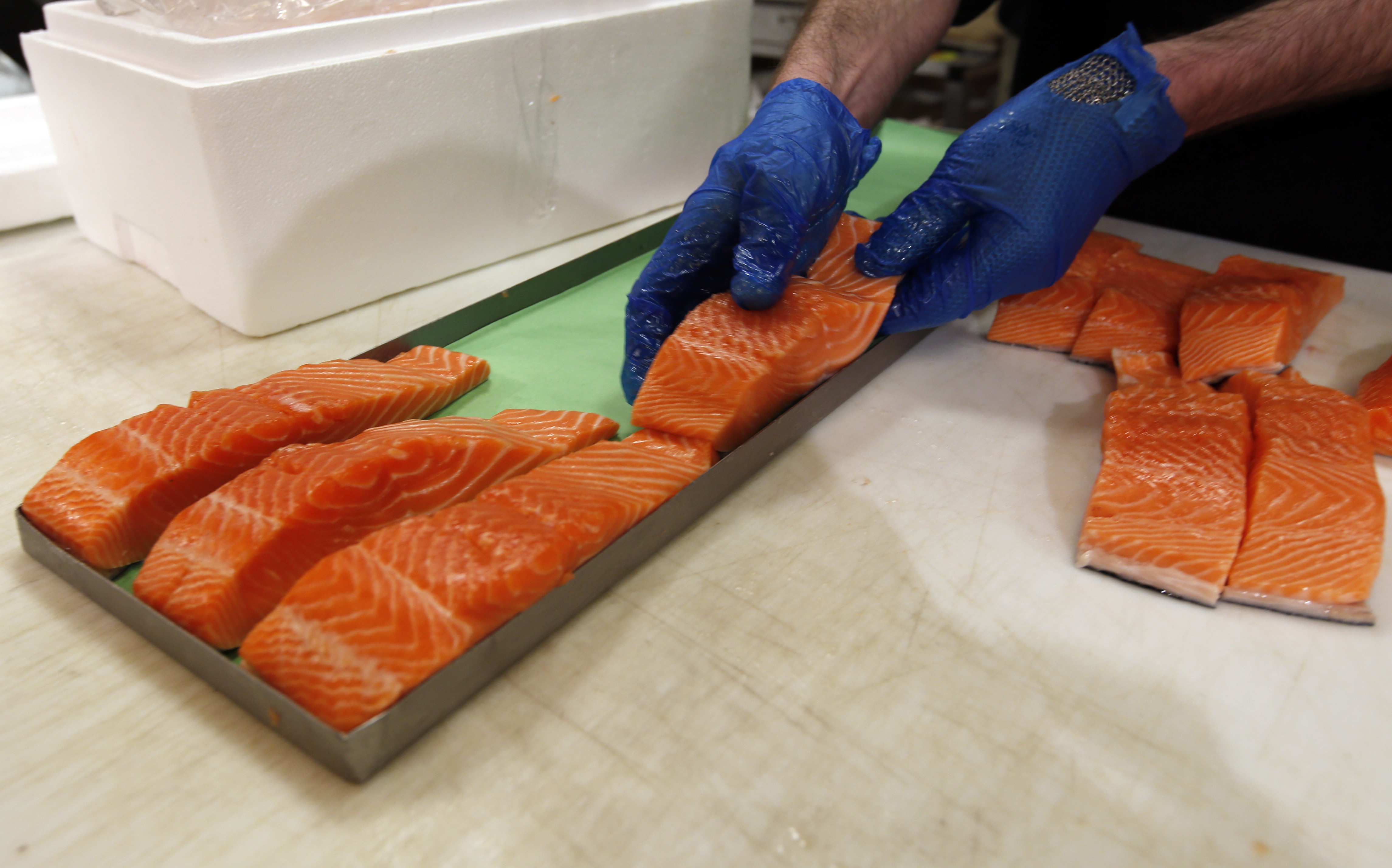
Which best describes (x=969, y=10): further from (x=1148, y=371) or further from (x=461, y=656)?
(x=461, y=656)

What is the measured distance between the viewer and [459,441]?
85.1 inches

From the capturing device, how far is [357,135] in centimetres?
302

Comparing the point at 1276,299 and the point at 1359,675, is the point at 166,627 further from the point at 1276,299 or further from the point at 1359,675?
the point at 1276,299

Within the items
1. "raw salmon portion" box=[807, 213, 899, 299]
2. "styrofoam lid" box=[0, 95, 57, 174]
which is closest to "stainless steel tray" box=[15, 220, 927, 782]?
"raw salmon portion" box=[807, 213, 899, 299]

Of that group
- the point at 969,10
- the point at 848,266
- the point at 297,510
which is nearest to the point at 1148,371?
the point at 848,266

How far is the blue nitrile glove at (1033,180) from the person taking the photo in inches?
107

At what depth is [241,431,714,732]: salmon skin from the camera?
1670mm

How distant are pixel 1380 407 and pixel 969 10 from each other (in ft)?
8.31

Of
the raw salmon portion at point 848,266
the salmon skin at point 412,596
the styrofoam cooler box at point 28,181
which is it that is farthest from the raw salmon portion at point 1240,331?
the styrofoam cooler box at point 28,181

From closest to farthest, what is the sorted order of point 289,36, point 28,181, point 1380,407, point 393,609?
1. point 393,609
2. point 1380,407
3. point 289,36
4. point 28,181

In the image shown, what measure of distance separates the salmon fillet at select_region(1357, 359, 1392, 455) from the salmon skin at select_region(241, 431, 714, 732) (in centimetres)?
227

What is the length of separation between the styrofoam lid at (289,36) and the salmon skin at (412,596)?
1.73 meters

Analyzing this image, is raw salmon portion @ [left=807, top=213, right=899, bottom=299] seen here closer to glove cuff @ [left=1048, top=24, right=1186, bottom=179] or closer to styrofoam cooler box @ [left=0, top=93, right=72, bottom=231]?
glove cuff @ [left=1048, top=24, right=1186, bottom=179]

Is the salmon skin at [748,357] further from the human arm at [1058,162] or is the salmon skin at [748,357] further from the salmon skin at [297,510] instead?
the salmon skin at [297,510]
